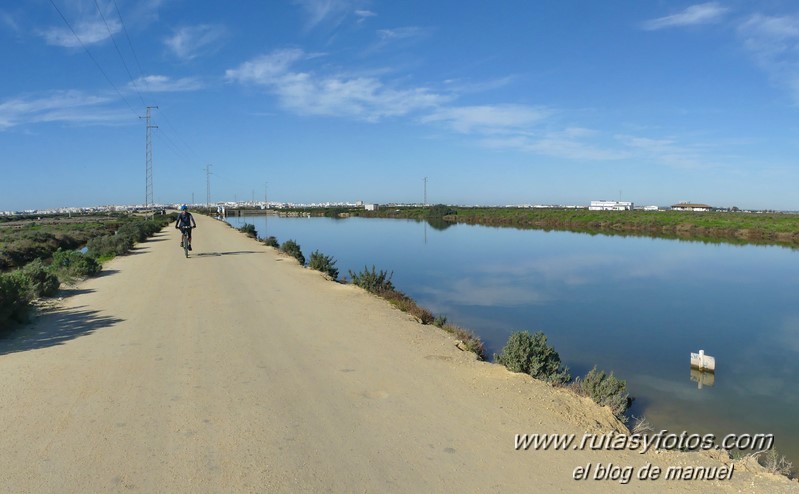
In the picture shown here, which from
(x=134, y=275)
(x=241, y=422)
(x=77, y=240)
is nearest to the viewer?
(x=241, y=422)

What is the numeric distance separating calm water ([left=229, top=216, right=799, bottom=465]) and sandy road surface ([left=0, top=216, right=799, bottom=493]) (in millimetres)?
3152

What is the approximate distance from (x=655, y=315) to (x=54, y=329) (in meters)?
14.6

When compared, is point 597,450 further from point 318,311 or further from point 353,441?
point 318,311

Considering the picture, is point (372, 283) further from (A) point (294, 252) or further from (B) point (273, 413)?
(B) point (273, 413)

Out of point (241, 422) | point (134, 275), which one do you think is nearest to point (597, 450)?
point (241, 422)

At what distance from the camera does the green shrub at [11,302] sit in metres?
8.01

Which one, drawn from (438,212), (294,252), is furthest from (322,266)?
(438,212)

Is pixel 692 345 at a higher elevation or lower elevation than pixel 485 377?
lower

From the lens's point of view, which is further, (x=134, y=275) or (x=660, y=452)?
(x=134, y=275)

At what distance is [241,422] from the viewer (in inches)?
184

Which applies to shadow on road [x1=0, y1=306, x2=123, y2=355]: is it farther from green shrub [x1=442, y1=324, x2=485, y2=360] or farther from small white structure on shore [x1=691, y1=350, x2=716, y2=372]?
small white structure on shore [x1=691, y1=350, x2=716, y2=372]

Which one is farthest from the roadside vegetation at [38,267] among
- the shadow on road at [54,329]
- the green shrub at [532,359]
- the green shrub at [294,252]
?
the green shrub at [532,359]

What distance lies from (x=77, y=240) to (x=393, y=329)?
38392 millimetres

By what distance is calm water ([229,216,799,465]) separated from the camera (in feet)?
26.6
